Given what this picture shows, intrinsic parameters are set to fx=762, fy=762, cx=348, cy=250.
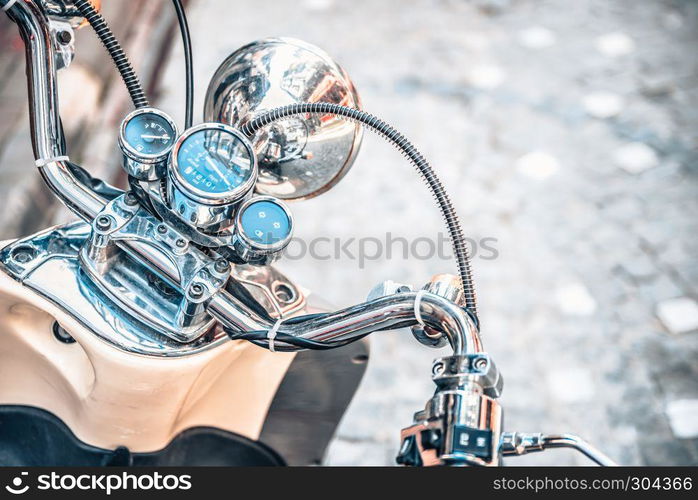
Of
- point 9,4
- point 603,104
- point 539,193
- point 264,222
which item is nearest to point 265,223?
point 264,222

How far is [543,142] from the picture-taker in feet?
10.1

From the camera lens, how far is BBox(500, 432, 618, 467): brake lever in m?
0.82

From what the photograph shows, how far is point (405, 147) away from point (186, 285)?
0.32 meters

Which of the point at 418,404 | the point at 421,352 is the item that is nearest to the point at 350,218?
the point at 421,352

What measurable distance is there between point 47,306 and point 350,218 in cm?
189

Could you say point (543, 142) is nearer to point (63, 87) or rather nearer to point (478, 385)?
point (63, 87)

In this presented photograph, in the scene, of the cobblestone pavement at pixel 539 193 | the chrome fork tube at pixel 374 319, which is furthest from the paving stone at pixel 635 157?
the chrome fork tube at pixel 374 319

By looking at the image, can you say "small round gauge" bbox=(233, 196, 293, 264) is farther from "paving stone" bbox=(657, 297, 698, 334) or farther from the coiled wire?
"paving stone" bbox=(657, 297, 698, 334)

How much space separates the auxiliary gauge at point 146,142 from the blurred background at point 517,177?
4.50 ft

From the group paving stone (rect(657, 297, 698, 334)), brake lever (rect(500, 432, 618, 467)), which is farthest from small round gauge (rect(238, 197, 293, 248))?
paving stone (rect(657, 297, 698, 334))

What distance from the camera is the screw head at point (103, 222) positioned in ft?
3.14

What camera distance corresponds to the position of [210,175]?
3.03 ft
